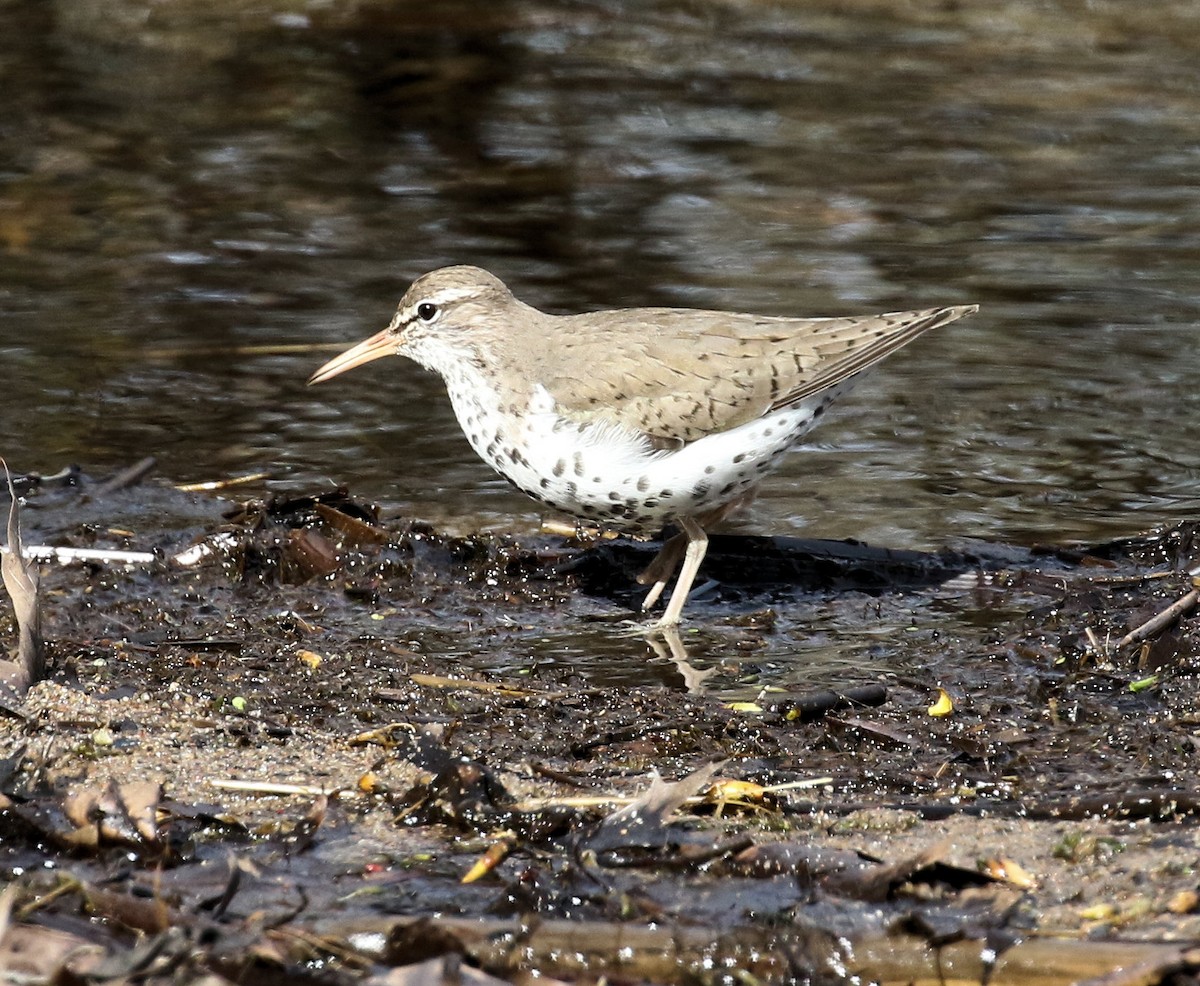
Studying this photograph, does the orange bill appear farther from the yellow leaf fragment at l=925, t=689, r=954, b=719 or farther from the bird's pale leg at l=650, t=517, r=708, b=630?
the yellow leaf fragment at l=925, t=689, r=954, b=719

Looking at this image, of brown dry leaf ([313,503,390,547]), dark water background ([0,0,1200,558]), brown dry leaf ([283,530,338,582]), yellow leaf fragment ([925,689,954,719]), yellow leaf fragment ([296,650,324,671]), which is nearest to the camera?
yellow leaf fragment ([925,689,954,719])

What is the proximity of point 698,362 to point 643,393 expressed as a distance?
30 cm

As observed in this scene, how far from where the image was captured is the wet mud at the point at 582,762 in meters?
3.82

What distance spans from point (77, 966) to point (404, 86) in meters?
13.1

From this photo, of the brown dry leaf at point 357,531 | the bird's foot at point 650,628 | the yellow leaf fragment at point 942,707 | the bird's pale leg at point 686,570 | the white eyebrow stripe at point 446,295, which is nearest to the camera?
the yellow leaf fragment at point 942,707

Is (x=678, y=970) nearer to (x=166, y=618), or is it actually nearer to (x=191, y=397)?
(x=166, y=618)

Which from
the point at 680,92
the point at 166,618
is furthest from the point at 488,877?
the point at 680,92

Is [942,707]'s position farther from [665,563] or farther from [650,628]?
[665,563]

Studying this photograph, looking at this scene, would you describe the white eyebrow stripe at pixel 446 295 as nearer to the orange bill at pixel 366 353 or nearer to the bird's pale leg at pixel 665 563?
the orange bill at pixel 366 353


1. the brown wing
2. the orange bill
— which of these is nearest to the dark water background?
the orange bill

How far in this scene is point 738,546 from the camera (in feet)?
24.6

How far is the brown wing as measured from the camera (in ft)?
22.5

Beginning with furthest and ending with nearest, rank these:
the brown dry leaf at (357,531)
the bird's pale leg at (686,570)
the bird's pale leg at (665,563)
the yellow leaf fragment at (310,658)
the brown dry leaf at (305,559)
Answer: the bird's pale leg at (665,563) < the brown dry leaf at (357,531) < the brown dry leaf at (305,559) < the bird's pale leg at (686,570) < the yellow leaf fragment at (310,658)

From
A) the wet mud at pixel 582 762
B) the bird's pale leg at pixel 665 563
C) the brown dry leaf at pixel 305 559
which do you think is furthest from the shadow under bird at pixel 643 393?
the brown dry leaf at pixel 305 559
